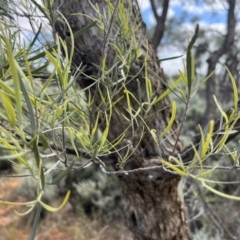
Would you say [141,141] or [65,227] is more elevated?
[141,141]

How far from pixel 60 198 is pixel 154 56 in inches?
89.4

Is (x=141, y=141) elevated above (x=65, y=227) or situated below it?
above

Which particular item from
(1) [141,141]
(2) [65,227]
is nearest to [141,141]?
(1) [141,141]

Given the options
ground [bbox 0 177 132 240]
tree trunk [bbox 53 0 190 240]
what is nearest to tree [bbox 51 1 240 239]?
tree trunk [bbox 53 0 190 240]

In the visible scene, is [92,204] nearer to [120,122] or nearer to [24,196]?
[24,196]

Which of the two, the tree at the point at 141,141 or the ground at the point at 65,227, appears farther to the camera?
the ground at the point at 65,227

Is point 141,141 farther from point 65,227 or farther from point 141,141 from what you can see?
point 65,227

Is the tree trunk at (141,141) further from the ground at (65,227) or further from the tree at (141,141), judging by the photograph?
the ground at (65,227)

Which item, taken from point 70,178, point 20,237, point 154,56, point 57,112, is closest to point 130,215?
point 154,56

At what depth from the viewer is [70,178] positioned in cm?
300

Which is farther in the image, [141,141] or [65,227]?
[65,227]

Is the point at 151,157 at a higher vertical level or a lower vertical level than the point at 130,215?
higher

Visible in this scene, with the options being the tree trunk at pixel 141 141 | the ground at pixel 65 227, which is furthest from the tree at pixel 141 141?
the ground at pixel 65 227

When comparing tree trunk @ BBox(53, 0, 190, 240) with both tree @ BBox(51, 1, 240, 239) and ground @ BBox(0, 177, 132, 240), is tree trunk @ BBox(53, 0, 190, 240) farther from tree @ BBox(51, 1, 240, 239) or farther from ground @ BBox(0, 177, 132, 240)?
ground @ BBox(0, 177, 132, 240)
